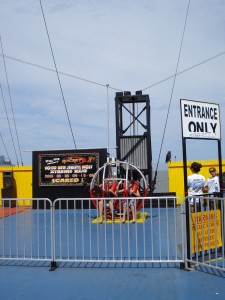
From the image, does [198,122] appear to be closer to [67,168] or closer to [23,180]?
[67,168]

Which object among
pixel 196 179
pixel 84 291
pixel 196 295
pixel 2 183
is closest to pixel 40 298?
pixel 84 291

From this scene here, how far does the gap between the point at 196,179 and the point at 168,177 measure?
9.30 m

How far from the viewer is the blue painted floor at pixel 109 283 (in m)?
4.78

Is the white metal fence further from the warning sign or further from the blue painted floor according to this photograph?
the blue painted floor

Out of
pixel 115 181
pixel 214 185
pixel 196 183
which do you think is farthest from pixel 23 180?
→ pixel 196 183

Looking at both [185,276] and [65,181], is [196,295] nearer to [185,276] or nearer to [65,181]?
[185,276]

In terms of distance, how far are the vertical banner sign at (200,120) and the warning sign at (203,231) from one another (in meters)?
1.37

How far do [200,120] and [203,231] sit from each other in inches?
75.5

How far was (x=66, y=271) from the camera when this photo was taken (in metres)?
5.91

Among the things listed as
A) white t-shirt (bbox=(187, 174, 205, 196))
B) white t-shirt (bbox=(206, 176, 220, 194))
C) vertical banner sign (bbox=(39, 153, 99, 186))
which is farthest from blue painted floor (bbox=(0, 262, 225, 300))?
vertical banner sign (bbox=(39, 153, 99, 186))

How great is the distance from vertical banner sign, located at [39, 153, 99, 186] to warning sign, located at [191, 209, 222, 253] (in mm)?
9754

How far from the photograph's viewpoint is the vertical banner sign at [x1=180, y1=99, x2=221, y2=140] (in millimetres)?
6195

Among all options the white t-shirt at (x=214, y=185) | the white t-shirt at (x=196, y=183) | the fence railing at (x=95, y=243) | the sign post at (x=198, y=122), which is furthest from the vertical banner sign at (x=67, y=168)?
the sign post at (x=198, y=122)

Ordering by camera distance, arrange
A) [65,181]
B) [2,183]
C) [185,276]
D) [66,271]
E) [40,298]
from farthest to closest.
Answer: [2,183] → [65,181] → [66,271] → [185,276] → [40,298]
